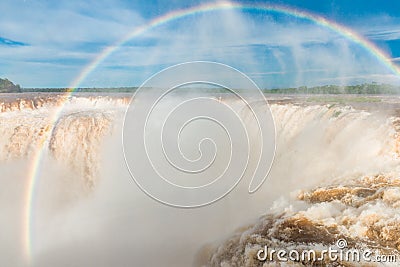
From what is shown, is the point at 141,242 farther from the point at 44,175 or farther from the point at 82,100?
the point at 82,100

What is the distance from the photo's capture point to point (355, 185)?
694 centimetres

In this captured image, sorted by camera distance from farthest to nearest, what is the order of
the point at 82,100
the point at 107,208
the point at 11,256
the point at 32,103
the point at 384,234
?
the point at 82,100, the point at 32,103, the point at 107,208, the point at 11,256, the point at 384,234

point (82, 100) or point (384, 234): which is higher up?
point (82, 100)

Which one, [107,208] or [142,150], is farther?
[142,150]

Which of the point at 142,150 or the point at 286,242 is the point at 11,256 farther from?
the point at 286,242

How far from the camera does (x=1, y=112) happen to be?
57.2 feet

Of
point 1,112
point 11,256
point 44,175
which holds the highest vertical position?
point 1,112

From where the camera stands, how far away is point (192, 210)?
34.8ft

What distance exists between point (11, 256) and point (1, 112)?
9808 millimetres

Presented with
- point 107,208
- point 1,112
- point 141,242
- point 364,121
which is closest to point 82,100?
point 1,112

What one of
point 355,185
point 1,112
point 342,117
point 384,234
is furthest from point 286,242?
point 1,112

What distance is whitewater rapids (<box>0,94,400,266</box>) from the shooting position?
19.4 feet


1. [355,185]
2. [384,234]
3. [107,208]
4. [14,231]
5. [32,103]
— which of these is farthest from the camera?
[32,103]

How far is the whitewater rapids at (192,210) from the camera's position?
5.92 metres
